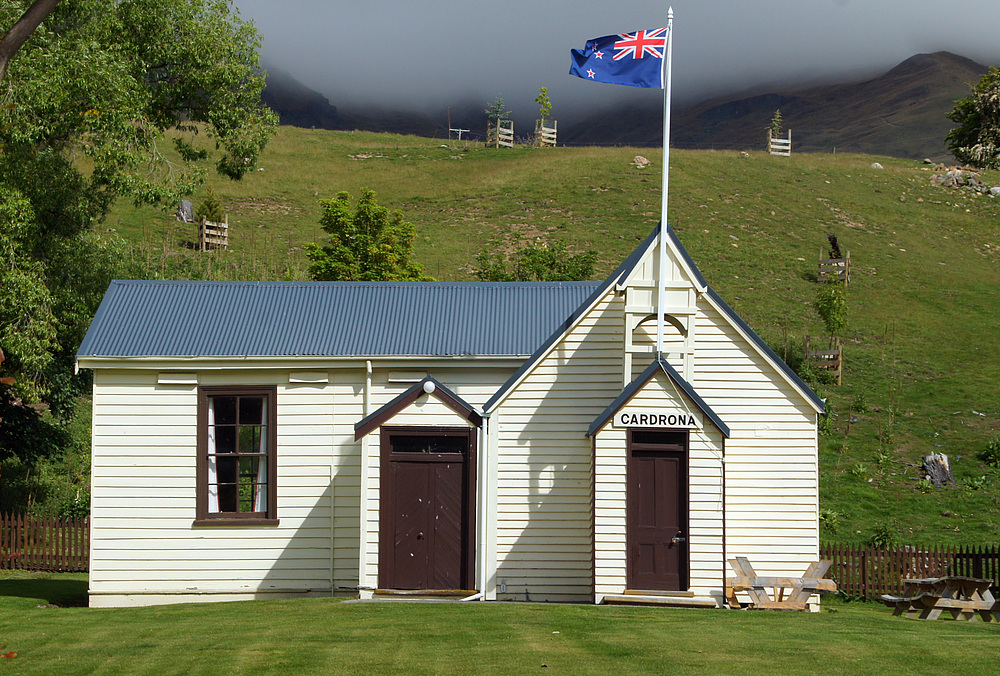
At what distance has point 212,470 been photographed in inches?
679

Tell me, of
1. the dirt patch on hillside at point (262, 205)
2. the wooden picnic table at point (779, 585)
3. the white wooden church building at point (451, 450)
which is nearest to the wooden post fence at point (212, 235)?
the dirt patch on hillside at point (262, 205)

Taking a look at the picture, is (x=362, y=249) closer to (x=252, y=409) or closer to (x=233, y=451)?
(x=252, y=409)

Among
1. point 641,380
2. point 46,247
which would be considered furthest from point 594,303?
point 46,247

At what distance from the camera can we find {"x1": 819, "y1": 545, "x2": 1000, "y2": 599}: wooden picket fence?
60.0ft

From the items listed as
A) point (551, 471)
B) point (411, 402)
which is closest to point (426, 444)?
point (411, 402)

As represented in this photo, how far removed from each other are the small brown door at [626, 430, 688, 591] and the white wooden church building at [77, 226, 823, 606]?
0.03 m

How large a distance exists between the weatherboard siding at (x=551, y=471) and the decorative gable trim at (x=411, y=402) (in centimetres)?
52

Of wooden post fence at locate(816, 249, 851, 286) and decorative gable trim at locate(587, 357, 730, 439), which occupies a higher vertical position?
wooden post fence at locate(816, 249, 851, 286)

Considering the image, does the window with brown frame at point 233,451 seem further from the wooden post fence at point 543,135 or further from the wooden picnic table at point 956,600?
the wooden post fence at point 543,135

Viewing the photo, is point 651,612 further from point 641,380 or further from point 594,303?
point 594,303

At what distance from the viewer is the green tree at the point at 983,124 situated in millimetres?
21281

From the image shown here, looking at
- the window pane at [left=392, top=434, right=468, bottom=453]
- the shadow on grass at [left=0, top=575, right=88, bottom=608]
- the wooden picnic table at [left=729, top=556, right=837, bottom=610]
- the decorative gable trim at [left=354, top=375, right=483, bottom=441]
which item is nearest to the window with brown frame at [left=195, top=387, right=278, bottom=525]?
the decorative gable trim at [left=354, top=375, right=483, bottom=441]

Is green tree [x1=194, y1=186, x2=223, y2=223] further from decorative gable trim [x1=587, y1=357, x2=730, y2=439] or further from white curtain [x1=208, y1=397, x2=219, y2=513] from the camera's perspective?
decorative gable trim [x1=587, y1=357, x2=730, y2=439]

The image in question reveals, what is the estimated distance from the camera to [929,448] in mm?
29234
